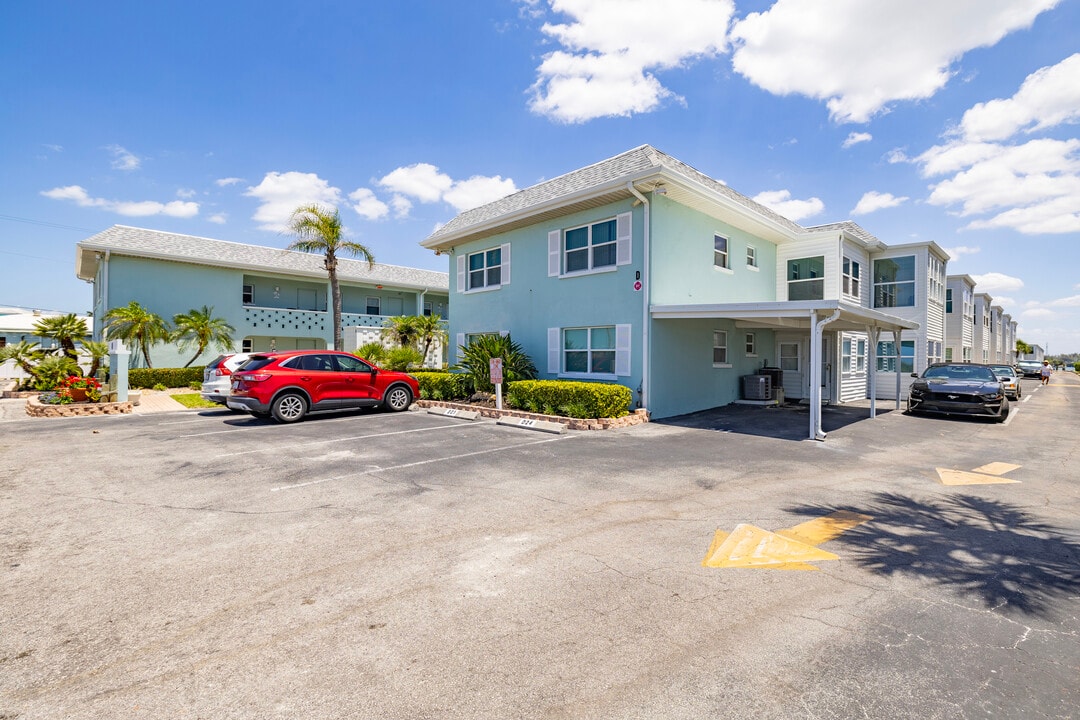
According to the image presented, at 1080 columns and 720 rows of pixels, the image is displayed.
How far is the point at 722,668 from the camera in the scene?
2.79 meters

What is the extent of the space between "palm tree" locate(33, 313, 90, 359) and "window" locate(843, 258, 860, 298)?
27.8 meters

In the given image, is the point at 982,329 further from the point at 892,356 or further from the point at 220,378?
the point at 220,378

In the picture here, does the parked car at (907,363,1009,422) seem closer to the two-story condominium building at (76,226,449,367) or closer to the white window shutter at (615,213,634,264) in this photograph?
the white window shutter at (615,213,634,264)

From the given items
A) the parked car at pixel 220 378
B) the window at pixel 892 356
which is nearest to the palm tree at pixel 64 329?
the parked car at pixel 220 378

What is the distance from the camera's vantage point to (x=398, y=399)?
47.7 ft

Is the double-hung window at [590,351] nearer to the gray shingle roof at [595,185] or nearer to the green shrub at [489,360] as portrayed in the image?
the green shrub at [489,360]

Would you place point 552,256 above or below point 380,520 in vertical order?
above

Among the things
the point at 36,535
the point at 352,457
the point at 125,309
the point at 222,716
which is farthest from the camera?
the point at 125,309

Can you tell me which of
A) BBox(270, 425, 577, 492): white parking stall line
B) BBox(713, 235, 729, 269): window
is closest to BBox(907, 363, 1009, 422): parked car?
BBox(713, 235, 729, 269): window

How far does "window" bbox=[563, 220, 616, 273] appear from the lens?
538 inches

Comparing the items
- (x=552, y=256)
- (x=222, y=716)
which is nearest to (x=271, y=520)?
(x=222, y=716)

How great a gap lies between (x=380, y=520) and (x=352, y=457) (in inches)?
130

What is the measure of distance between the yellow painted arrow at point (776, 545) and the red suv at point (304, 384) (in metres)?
10.6

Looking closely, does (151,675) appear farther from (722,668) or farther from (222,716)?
(722,668)
